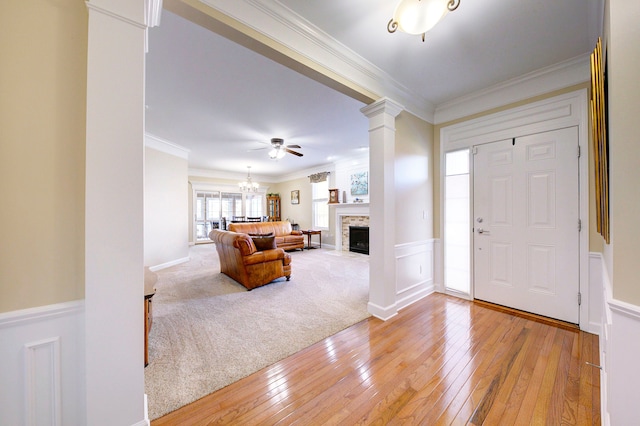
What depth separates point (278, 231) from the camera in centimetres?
713

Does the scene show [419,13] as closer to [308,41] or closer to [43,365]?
[308,41]

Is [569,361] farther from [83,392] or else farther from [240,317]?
[83,392]

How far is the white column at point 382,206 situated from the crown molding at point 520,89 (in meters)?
1.04

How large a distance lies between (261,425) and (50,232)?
1433 mm

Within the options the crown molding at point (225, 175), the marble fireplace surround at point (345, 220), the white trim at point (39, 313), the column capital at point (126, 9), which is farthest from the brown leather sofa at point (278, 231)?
the column capital at point (126, 9)

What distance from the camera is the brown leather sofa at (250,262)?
3486 millimetres

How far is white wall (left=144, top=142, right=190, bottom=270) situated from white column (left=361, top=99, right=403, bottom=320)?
4465 mm

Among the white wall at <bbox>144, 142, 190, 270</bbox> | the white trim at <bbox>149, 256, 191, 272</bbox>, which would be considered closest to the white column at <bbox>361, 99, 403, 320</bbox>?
the white trim at <bbox>149, 256, 191, 272</bbox>

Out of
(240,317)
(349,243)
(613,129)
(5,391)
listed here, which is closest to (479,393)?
(613,129)

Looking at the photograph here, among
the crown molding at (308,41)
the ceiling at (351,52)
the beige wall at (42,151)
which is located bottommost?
the beige wall at (42,151)

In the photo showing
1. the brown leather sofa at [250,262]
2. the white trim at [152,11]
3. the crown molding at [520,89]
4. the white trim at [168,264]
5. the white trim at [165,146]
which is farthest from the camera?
the white trim at [168,264]

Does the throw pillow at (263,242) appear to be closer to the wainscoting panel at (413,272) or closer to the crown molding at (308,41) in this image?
the wainscoting panel at (413,272)

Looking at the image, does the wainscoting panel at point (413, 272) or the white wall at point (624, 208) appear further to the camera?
the wainscoting panel at point (413, 272)

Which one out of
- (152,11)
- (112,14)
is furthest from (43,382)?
(152,11)
